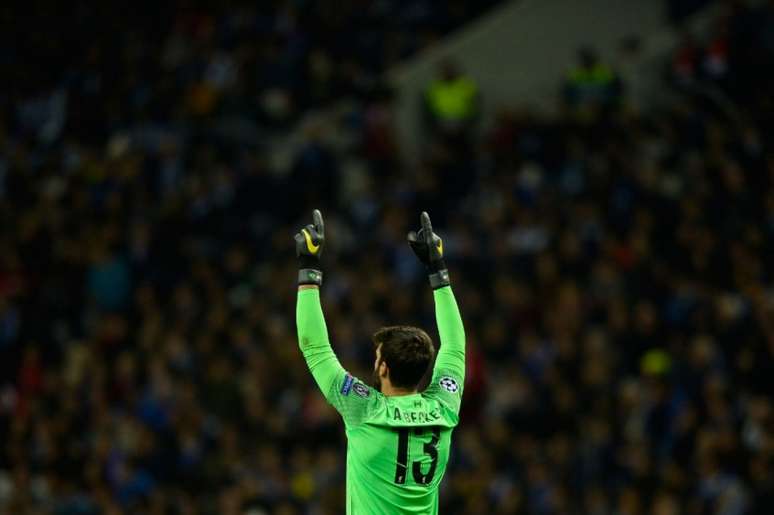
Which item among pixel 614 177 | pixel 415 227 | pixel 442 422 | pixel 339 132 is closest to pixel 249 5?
pixel 339 132

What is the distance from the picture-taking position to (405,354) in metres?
6.42

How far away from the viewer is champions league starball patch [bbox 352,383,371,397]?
6.38m

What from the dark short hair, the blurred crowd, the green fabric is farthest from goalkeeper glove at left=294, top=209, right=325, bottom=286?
the green fabric

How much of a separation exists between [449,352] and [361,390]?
1.98 ft

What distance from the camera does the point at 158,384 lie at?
17.0 metres

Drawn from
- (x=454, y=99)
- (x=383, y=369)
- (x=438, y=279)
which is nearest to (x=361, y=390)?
(x=383, y=369)

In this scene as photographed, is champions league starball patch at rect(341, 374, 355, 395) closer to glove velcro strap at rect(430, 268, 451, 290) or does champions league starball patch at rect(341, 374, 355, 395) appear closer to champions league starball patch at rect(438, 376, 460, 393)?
champions league starball patch at rect(438, 376, 460, 393)

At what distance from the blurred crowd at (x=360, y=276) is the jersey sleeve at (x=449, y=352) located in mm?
6517

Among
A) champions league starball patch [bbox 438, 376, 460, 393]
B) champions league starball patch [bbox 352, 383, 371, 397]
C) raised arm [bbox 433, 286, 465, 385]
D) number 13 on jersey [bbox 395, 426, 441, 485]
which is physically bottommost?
number 13 on jersey [bbox 395, 426, 441, 485]

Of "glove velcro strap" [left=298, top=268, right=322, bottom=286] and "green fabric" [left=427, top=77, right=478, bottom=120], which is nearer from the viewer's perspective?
"glove velcro strap" [left=298, top=268, right=322, bottom=286]

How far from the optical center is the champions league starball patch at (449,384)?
6.68 meters

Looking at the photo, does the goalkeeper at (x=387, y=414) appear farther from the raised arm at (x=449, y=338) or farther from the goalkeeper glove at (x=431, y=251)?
the goalkeeper glove at (x=431, y=251)

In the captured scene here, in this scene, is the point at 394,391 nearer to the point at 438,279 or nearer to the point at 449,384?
the point at 449,384

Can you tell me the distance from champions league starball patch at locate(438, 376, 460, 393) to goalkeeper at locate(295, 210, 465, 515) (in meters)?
0.05
